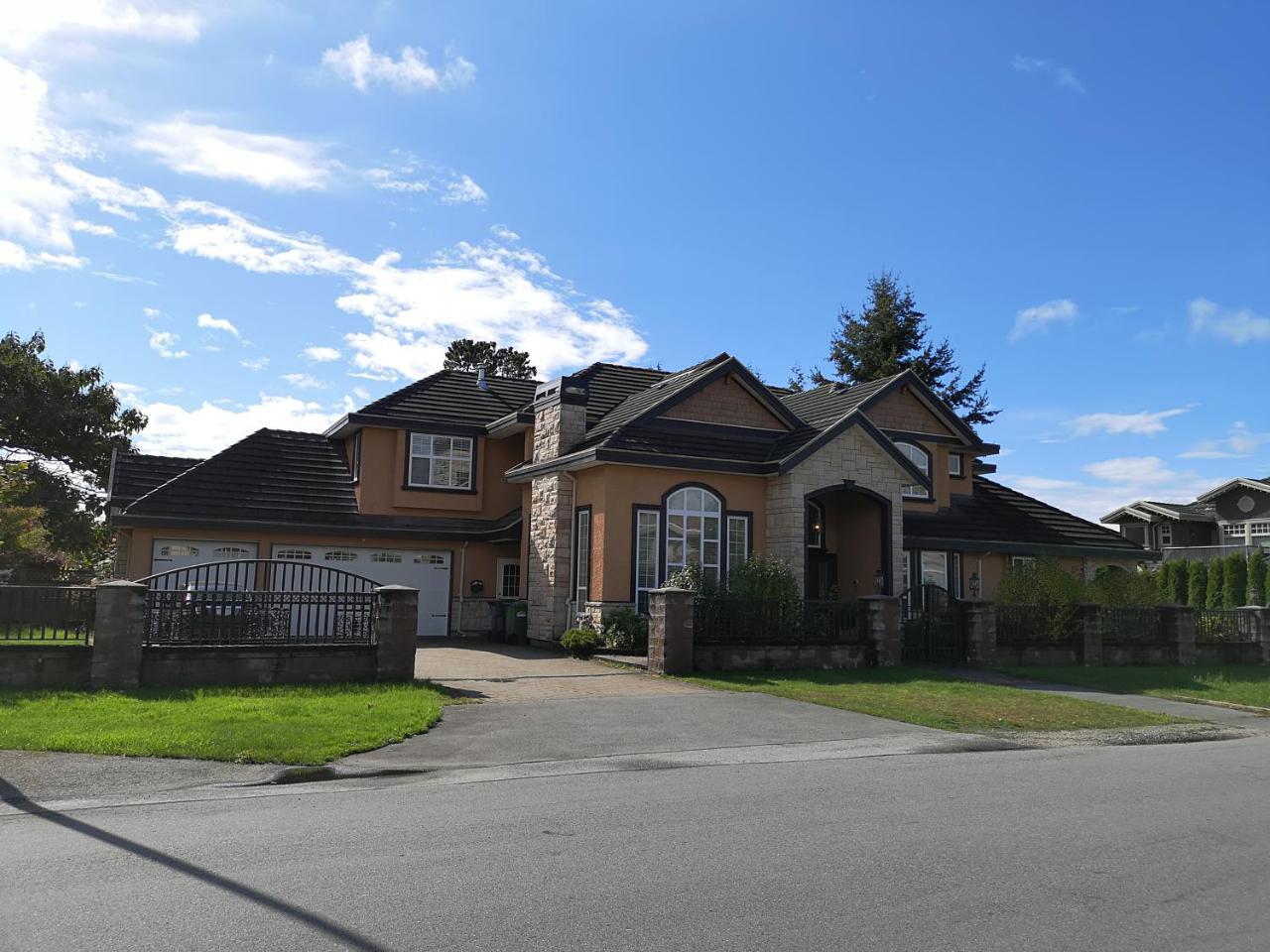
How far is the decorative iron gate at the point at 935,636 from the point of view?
797 inches

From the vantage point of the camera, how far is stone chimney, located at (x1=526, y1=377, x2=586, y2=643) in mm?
22141

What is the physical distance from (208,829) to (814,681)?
11.5 meters

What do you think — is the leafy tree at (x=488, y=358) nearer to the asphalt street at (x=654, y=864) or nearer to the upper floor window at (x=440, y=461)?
the upper floor window at (x=440, y=461)

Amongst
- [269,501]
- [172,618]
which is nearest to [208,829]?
[172,618]

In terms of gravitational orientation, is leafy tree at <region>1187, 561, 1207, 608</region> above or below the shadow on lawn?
above

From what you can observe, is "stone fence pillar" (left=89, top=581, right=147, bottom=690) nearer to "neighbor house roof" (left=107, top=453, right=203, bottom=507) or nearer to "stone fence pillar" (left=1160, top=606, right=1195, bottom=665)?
"neighbor house roof" (left=107, top=453, right=203, bottom=507)

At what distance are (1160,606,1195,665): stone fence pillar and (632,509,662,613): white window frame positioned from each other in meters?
11.8

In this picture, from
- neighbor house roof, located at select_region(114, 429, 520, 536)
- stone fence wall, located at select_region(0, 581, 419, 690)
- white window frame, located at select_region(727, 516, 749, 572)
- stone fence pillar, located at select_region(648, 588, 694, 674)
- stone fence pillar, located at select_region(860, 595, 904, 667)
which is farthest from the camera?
neighbor house roof, located at select_region(114, 429, 520, 536)

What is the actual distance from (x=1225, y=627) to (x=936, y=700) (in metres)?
13.3

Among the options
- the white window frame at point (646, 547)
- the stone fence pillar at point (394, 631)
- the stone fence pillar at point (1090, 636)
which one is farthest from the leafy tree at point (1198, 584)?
the stone fence pillar at point (394, 631)

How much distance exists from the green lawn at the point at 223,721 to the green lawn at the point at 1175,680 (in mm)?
12083

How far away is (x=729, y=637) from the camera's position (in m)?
18.0

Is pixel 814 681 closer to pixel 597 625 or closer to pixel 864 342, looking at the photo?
pixel 597 625

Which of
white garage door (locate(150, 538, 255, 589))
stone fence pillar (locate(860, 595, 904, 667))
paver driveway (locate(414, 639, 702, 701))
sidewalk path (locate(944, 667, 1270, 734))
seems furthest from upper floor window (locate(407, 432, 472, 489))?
sidewalk path (locate(944, 667, 1270, 734))
